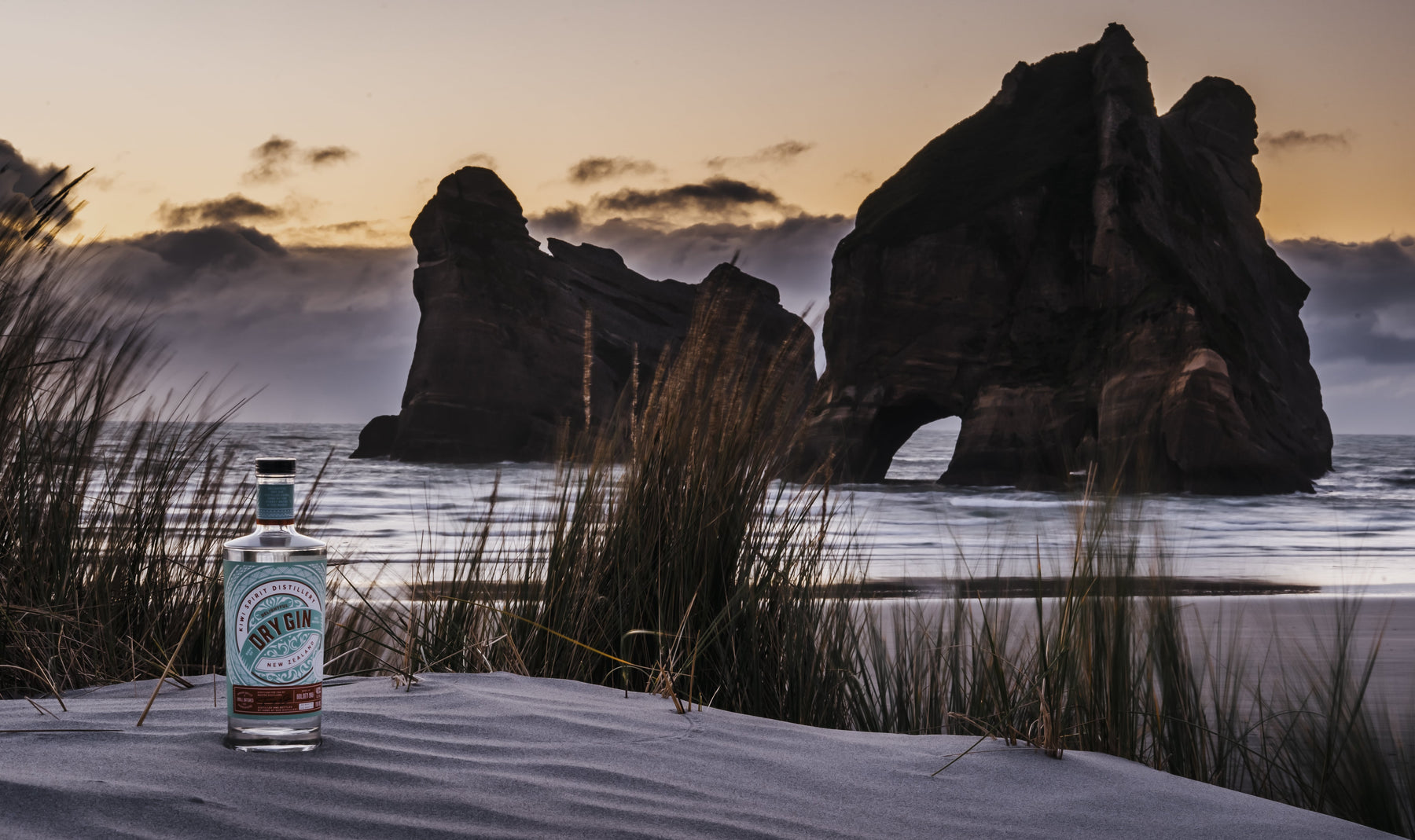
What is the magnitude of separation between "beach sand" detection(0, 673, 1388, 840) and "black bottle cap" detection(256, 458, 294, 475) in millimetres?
416

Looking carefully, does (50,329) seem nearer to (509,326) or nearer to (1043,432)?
(1043,432)

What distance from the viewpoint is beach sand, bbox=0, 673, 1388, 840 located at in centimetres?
130

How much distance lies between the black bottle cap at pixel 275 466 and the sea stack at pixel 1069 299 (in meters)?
24.4

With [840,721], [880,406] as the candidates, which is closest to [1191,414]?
[880,406]

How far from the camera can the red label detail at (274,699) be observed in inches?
56.8

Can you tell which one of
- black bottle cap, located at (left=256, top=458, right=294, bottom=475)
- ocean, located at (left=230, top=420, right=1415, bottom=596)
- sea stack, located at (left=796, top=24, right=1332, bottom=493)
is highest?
sea stack, located at (left=796, top=24, right=1332, bottom=493)

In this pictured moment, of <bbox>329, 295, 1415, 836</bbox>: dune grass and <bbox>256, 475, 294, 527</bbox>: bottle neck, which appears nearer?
<bbox>256, 475, 294, 527</bbox>: bottle neck

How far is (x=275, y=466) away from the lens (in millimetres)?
1382

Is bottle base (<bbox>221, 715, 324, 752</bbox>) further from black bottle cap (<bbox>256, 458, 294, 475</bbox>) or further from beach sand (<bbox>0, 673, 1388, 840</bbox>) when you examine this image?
black bottle cap (<bbox>256, 458, 294, 475</bbox>)

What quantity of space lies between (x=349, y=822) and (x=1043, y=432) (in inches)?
1075

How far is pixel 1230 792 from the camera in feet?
5.87

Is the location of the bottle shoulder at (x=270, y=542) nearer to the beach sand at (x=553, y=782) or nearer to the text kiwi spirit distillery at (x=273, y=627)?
the text kiwi spirit distillery at (x=273, y=627)

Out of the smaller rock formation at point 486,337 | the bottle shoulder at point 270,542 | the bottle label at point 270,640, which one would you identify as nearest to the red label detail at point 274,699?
the bottle label at point 270,640

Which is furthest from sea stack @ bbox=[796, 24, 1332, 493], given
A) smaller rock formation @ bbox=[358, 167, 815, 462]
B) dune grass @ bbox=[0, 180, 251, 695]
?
dune grass @ bbox=[0, 180, 251, 695]
